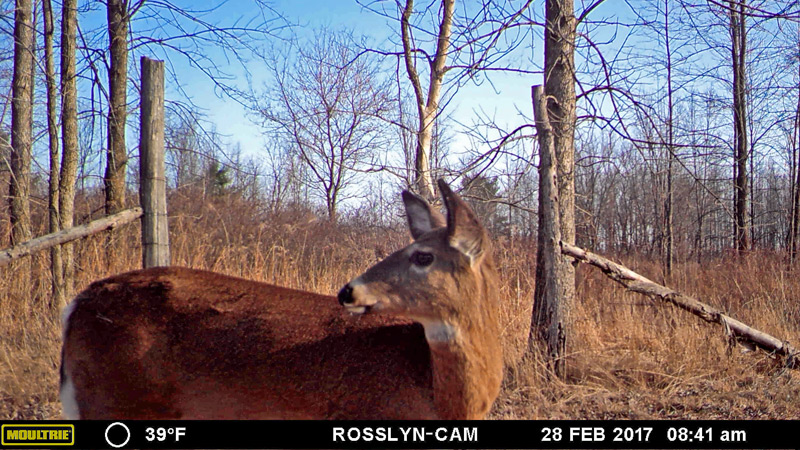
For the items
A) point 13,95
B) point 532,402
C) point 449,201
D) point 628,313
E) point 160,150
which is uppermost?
point 13,95

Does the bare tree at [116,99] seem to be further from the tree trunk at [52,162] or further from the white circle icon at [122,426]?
the white circle icon at [122,426]

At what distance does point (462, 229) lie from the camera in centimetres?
329

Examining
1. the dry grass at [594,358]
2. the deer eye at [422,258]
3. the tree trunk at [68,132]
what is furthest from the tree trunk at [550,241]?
the tree trunk at [68,132]

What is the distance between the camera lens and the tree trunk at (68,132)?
740 cm

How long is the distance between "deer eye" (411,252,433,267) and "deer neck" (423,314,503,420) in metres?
0.33

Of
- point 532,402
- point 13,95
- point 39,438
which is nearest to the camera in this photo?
point 39,438

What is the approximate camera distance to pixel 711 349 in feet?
21.0

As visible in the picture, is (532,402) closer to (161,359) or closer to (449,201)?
(449,201)

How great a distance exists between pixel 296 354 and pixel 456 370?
0.90 metres

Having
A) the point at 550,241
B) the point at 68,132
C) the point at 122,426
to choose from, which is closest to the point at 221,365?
the point at 122,426

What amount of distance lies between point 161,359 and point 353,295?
3.74ft

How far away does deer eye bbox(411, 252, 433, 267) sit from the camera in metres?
3.26

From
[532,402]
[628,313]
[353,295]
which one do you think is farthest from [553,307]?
[353,295]

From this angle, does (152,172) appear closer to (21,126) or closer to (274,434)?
(274,434)
